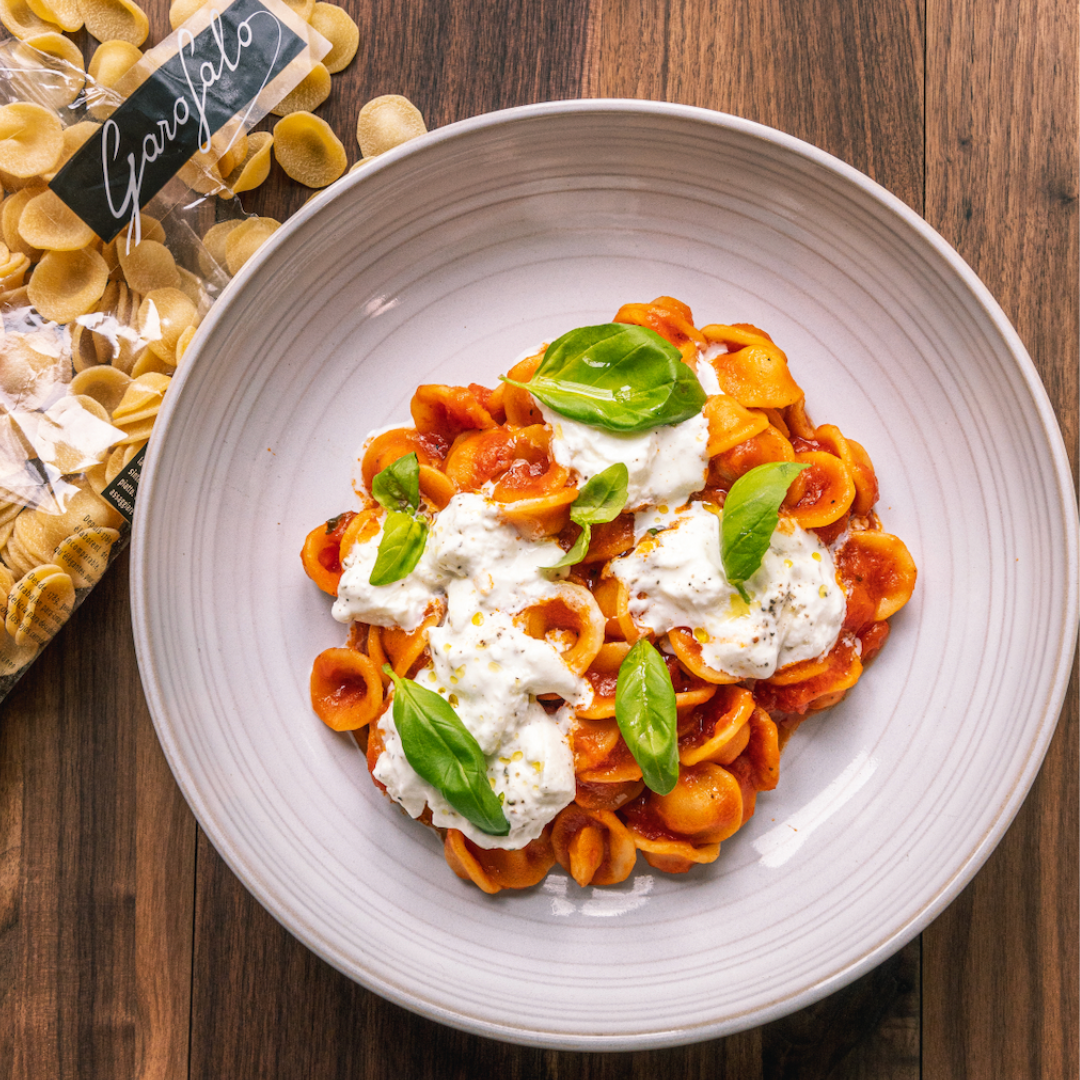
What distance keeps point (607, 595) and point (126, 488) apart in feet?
4.38

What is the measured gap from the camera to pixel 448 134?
214 cm

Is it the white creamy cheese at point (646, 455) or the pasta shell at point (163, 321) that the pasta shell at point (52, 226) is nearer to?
the pasta shell at point (163, 321)

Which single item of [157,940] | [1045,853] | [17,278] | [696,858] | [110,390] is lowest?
[157,940]

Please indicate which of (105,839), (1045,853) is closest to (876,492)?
(1045,853)

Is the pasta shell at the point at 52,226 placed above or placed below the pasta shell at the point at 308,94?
below

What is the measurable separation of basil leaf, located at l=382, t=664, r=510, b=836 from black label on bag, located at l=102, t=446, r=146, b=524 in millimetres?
989

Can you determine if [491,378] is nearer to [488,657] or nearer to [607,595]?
[607,595]

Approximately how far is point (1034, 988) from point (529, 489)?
2.06 metres

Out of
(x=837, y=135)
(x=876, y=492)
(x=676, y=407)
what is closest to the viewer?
(x=676, y=407)

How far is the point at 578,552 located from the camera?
1.96 meters

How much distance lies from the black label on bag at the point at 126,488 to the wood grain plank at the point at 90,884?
0.45 metres

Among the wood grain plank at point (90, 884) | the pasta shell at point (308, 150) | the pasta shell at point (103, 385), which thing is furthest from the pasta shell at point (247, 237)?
the wood grain plank at point (90, 884)

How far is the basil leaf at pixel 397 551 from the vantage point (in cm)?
199

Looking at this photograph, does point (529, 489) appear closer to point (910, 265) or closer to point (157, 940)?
point (910, 265)
